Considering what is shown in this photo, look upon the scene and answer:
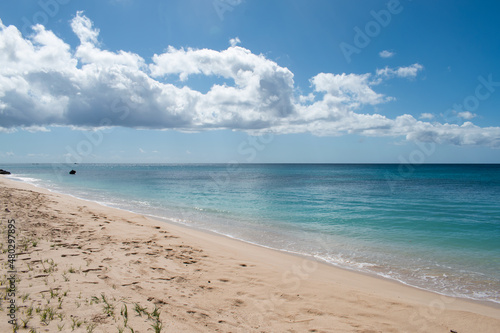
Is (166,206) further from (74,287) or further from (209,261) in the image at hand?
(74,287)

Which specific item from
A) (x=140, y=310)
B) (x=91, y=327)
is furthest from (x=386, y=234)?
(x=91, y=327)

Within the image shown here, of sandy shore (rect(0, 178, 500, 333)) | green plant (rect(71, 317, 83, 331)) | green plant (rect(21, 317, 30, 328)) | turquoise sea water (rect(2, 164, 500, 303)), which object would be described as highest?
green plant (rect(21, 317, 30, 328))

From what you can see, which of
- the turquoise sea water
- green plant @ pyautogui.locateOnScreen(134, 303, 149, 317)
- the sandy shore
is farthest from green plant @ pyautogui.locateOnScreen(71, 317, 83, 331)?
the turquoise sea water

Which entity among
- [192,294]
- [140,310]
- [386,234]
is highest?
[140,310]

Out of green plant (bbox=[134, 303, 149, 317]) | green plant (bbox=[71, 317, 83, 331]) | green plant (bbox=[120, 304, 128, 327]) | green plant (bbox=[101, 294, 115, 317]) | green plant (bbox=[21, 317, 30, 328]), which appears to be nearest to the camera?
green plant (bbox=[21, 317, 30, 328])

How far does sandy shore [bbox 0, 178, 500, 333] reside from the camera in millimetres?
4730

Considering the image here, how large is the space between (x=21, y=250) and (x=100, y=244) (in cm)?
207

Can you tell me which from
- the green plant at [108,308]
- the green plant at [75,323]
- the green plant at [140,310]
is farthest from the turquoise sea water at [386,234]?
the green plant at [75,323]

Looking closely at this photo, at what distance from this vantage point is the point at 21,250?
24.3 ft

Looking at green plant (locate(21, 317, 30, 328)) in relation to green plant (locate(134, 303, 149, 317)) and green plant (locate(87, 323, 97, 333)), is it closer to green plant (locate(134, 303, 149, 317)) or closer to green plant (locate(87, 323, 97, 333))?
green plant (locate(87, 323, 97, 333))

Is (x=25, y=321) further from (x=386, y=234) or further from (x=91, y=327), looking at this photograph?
(x=386, y=234)

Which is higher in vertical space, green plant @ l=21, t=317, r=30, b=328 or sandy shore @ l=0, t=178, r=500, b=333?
green plant @ l=21, t=317, r=30, b=328

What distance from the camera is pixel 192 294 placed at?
611cm

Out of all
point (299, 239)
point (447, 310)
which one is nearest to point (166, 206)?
point (299, 239)
